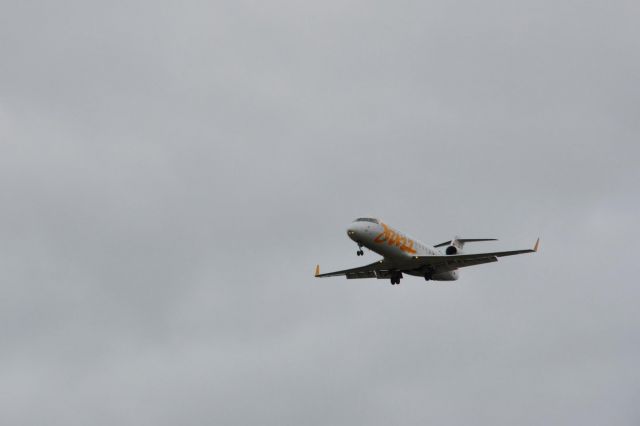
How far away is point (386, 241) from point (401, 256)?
2.49 meters

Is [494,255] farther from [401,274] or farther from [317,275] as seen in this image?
[317,275]

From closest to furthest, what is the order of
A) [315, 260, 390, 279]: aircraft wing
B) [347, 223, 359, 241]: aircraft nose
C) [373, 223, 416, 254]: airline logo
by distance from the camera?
[347, 223, 359, 241]: aircraft nose, [373, 223, 416, 254]: airline logo, [315, 260, 390, 279]: aircraft wing

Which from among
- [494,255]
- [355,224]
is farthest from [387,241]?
[494,255]

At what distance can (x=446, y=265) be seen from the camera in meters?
84.3

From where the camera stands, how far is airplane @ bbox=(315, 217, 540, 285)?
78562 mm

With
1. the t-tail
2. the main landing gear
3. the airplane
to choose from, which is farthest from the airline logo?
the t-tail

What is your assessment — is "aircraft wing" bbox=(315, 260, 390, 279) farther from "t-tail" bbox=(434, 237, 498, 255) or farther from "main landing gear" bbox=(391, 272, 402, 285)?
"t-tail" bbox=(434, 237, 498, 255)

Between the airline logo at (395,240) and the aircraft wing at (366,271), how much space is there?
8.26 feet

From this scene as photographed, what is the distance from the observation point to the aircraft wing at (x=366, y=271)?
84675 millimetres

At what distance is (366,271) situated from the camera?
86.5 m

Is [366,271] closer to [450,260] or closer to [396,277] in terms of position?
[396,277]

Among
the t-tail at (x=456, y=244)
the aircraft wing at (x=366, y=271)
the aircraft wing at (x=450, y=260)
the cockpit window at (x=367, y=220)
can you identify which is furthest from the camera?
the t-tail at (x=456, y=244)

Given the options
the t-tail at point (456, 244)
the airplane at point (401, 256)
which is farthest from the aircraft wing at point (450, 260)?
the t-tail at point (456, 244)

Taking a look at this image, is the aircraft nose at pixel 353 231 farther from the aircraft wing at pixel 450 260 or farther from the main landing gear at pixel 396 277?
the main landing gear at pixel 396 277
